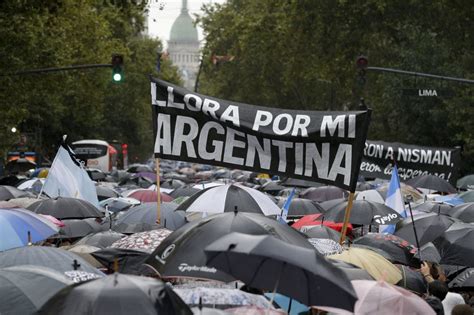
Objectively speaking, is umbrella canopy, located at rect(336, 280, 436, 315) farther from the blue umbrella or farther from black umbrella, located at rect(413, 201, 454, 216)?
black umbrella, located at rect(413, 201, 454, 216)

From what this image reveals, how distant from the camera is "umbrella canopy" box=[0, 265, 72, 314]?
7.77 metres

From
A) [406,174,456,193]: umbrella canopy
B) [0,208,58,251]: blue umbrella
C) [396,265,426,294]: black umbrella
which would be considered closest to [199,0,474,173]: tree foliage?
[406,174,456,193]: umbrella canopy

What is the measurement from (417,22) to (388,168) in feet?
88.7

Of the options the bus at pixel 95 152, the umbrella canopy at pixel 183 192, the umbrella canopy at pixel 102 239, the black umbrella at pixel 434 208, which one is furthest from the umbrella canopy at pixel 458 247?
the bus at pixel 95 152

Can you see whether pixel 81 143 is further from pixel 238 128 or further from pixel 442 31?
pixel 238 128

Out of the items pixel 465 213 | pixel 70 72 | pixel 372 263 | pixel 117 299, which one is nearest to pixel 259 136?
pixel 372 263

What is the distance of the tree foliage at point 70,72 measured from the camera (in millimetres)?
33406

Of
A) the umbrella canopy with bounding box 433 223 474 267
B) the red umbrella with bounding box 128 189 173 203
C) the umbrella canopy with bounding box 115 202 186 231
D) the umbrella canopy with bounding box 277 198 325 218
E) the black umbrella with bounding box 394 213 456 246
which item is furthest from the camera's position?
the red umbrella with bounding box 128 189 173 203

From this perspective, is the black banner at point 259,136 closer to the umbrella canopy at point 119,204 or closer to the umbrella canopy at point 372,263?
the umbrella canopy at point 372,263

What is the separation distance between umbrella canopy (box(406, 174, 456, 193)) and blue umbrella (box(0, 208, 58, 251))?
11.2 metres

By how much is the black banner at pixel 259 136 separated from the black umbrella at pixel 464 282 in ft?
6.25

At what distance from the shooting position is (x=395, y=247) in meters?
12.7

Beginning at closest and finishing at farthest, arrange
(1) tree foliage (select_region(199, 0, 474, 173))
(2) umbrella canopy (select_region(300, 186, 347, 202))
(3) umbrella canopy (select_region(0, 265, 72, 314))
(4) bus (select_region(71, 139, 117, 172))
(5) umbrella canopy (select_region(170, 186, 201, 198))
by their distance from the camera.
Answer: (3) umbrella canopy (select_region(0, 265, 72, 314)) < (5) umbrella canopy (select_region(170, 186, 201, 198)) < (2) umbrella canopy (select_region(300, 186, 347, 202)) < (1) tree foliage (select_region(199, 0, 474, 173)) < (4) bus (select_region(71, 139, 117, 172))

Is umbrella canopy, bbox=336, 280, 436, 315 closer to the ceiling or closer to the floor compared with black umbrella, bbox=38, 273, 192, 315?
closer to the floor
